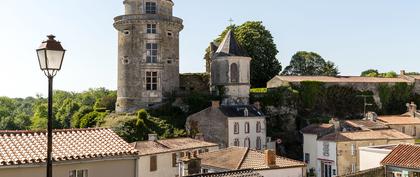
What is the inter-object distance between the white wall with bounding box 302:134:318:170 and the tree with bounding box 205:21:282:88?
17454 millimetres

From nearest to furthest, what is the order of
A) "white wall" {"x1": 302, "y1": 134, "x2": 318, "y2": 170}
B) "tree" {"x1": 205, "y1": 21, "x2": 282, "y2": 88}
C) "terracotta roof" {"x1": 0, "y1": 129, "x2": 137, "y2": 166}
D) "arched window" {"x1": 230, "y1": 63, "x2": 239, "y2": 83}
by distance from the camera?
"terracotta roof" {"x1": 0, "y1": 129, "x2": 137, "y2": 166}
"white wall" {"x1": 302, "y1": 134, "x2": 318, "y2": 170}
"arched window" {"x1": 230, "y1": 63, "x2": 239, "y2": 83}
"tree" {"x1": 205, "y1": 21, "x2": 282, "y2": 88}

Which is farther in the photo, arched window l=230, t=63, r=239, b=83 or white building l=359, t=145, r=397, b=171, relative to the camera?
arched window l=230, t=63, r=239, b=83

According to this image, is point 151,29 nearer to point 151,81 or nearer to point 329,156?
point 151,81

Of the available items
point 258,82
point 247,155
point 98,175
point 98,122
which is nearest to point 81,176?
point 98,175

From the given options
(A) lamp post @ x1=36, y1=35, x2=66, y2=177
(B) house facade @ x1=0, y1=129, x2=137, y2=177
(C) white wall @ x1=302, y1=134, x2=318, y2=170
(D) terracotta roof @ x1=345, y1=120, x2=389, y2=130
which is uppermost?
(A) lamp post @ x1=36, y1=35, x2=66, y2=177

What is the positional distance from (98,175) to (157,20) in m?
36.7

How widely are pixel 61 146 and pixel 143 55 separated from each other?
3594cm

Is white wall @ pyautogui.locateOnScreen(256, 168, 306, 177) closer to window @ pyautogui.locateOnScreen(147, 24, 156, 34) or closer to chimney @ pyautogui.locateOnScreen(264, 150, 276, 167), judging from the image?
chimney @ pyautogui.locateOnScreen(264, 150, 276, 167)

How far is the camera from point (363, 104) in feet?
195

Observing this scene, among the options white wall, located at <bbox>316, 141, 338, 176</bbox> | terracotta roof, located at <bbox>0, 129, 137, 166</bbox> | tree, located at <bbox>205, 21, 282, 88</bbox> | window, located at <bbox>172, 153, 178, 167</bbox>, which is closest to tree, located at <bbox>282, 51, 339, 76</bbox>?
tree, located at <bbox>205, 21, 282, 88</bbox>

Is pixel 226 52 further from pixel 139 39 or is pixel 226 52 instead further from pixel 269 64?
pixel 269 64

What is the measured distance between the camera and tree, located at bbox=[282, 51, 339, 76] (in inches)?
3105

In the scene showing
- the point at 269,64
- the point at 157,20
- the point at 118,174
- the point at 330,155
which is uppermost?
the point at 157,20

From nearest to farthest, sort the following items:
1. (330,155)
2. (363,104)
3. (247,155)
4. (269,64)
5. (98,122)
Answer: (247,155) → (330,155) → (98,122) → (363,104) → (269,64)
